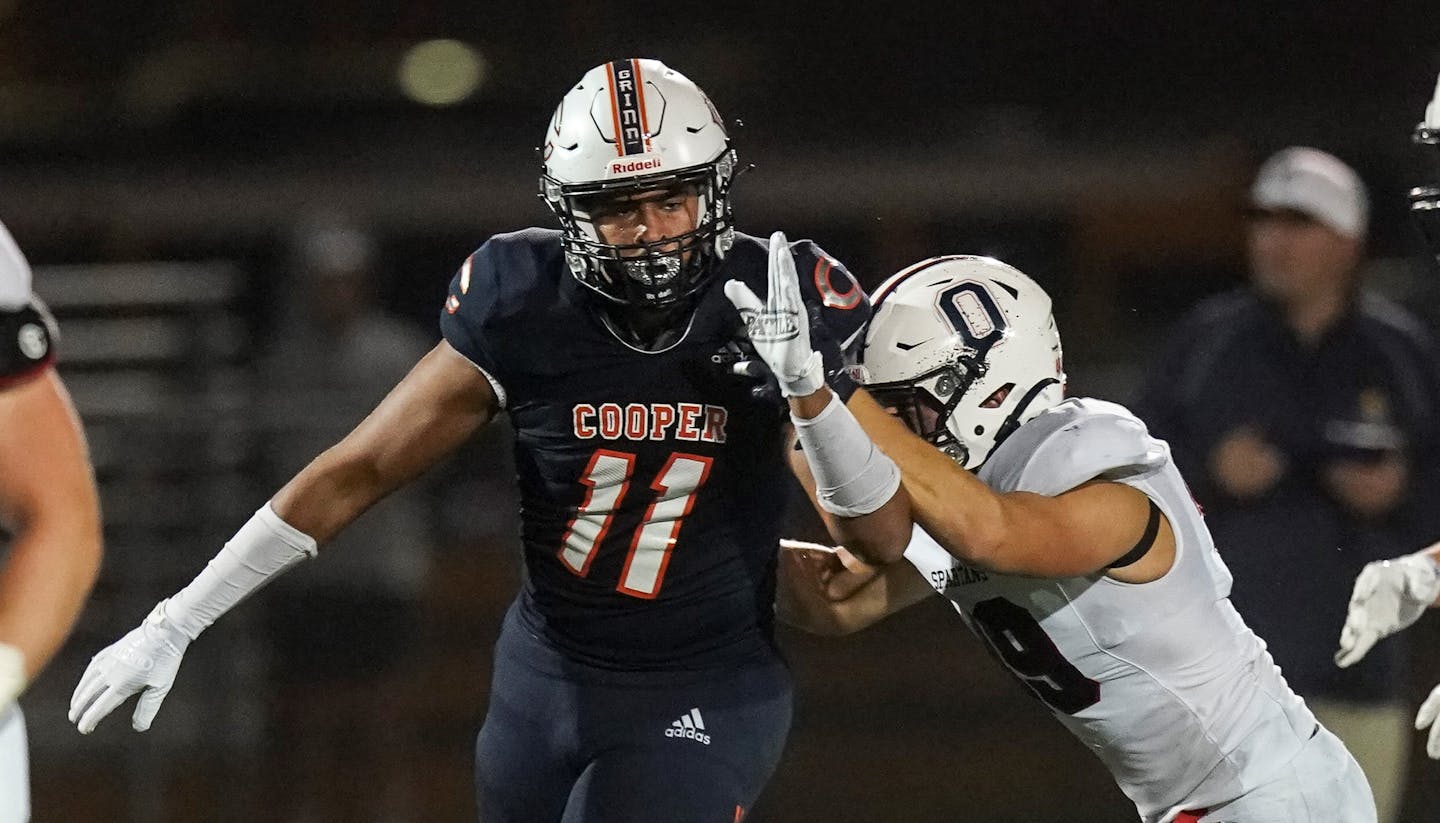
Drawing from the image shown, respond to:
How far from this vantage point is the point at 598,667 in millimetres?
1953

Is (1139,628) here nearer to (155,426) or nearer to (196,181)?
(155,426)

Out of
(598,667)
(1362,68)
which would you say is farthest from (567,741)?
(1362,68)

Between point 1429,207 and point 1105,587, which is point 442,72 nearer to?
point 1429,207

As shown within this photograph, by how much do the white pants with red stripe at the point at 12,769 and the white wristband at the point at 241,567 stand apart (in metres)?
0.54

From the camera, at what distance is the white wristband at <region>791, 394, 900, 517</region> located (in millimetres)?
1653

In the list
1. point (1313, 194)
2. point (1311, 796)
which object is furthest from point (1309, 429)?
point (1311, 796)

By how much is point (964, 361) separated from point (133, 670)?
3.64 feet

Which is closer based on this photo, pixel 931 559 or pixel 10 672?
pixel 10 672

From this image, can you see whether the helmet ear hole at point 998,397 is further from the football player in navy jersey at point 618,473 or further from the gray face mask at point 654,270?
the gray face mask at point 654,270

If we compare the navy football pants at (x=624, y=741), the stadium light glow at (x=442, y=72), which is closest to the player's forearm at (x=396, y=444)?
the navy football pants at (x=624, y=741)

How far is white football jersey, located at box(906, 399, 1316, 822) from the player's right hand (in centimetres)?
100

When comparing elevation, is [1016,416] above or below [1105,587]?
above

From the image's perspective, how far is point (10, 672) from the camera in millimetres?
1319

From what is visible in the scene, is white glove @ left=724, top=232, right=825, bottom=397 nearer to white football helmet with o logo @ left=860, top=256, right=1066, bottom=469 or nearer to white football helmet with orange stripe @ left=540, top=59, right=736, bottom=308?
white football helmet with orange stripe @ left=540, top=59, right=736, bottom=308
